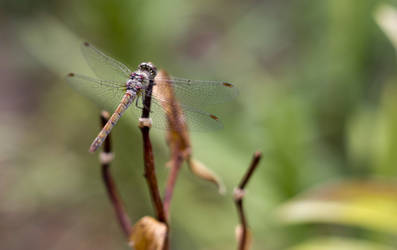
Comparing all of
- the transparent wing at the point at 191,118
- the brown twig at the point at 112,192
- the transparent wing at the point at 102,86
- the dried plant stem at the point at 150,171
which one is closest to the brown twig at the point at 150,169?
the dried plant stem at the point at 150,171

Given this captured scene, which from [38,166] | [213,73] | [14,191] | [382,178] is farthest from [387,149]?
[14,191]

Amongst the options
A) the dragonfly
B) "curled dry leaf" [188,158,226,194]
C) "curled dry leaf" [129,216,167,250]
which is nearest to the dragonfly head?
the dragonfly

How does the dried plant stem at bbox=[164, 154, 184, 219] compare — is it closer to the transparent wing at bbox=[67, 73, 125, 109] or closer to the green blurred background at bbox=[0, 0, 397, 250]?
the transparent wing at bbox=[67, 73, 125, 109]

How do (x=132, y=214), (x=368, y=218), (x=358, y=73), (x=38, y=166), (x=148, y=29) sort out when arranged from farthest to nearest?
(x=38, y=166), (x=132, y=214), (x=358, y=73), (x=148, y=29), (x=368, y=218)

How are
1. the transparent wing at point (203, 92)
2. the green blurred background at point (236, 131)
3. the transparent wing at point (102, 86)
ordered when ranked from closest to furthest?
the transparent wing at point (203, 92) < the transparent wing at point (102, 86) < the green blurred background at point (236, 131)

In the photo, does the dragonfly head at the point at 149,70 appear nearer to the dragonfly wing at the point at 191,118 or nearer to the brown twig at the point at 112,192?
the dragonfly wing at the point at 191,118

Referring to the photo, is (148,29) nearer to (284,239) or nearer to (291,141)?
(291,141)
